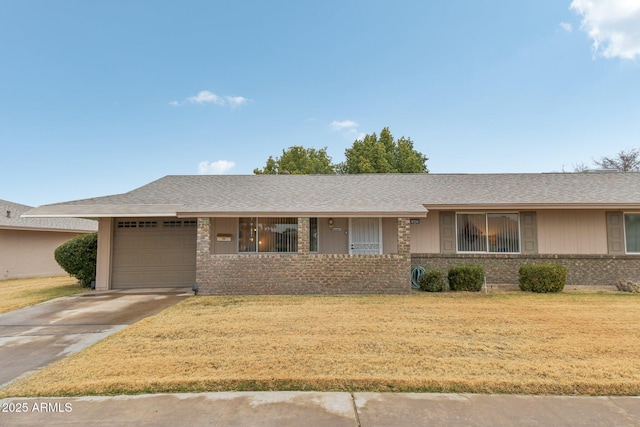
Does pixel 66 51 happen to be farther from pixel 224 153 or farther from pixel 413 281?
pixel 413 281

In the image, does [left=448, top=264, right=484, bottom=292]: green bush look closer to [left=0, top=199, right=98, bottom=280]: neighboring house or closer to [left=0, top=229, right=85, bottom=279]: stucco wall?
[left=0, top=199, right=98, bottom=280]: neighboring house

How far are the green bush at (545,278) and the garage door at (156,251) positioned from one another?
10.6 meters

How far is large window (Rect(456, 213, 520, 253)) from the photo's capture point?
11086mm

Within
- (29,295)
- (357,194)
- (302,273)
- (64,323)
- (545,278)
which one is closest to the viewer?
(64,323)

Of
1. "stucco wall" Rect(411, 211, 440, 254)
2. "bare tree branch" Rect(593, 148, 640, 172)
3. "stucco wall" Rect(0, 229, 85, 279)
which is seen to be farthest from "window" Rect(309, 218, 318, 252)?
"bare tree branch" Rect(593, 148, 640, 172)

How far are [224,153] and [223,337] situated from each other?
2051 cm

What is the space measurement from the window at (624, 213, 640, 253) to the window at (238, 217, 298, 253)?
431 inches

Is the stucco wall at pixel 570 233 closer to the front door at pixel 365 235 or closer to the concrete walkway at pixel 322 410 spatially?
the front door at pixel 365 235

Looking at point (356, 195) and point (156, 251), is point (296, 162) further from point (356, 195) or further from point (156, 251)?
point (156, 251)

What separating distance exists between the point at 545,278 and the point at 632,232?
428 centimetres

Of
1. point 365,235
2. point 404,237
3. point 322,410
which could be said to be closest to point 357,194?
point 365,235

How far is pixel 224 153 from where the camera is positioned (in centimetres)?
2402

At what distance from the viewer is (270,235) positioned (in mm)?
10633

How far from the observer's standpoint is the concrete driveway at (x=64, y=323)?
4.61 m
